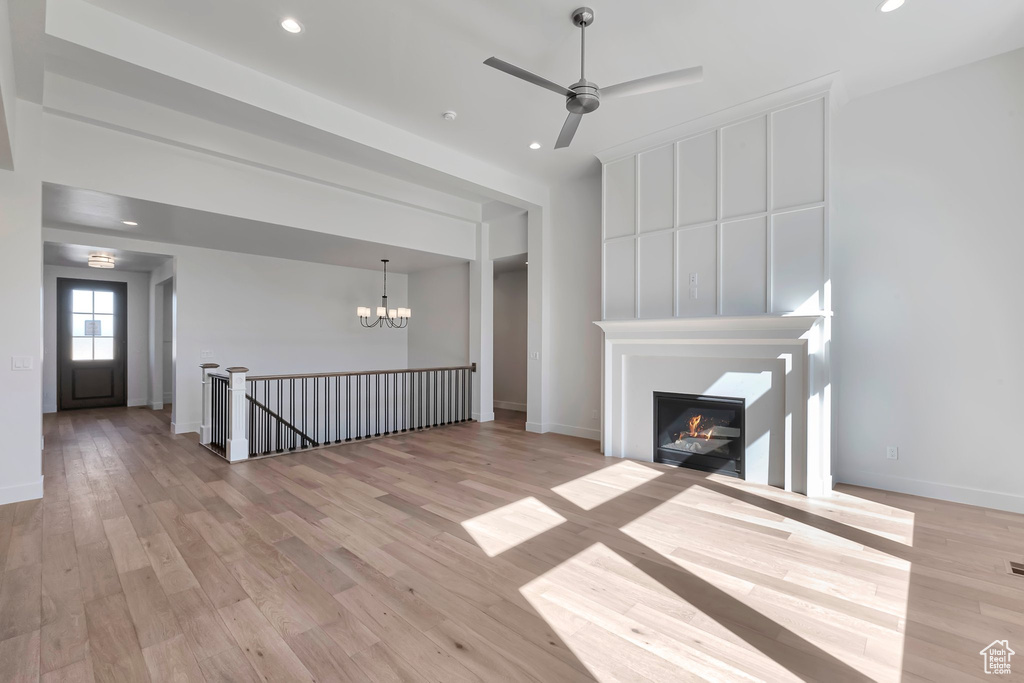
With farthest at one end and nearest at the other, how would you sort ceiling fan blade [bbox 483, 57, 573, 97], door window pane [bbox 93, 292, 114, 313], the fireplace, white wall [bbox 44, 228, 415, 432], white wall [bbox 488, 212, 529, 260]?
1. door window pane [bbox 93, 292, 114, 313]
2. white wall [bbox 488, 212, 529, 260]
3. white wall [bbox 44, 228, 415, 432]
4. the fireplace
5. ceiling fan blade [bbox 483, 57, 573, 97]

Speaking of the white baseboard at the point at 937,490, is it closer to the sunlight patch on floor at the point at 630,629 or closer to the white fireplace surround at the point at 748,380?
the white fireplace surround at the point at 748,380

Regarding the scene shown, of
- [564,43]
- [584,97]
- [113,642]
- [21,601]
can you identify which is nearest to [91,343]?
[21,601]

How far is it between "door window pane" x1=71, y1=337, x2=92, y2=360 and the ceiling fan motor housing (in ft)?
33.4

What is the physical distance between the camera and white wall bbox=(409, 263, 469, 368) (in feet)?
26.7

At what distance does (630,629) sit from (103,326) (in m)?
10.9

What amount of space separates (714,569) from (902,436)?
2614mm

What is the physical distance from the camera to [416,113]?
430 centimetres

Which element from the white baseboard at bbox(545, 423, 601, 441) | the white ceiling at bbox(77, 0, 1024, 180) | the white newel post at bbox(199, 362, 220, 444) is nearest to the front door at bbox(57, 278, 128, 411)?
the white newel post at bbox(199, 362, 220, 444)

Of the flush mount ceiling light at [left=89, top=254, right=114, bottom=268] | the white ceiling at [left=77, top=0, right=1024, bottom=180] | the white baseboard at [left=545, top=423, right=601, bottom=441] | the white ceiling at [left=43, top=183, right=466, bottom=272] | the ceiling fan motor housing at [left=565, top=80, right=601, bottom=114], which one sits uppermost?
the white ceiling at [left=77, top=0, right=1024, bottom=180]

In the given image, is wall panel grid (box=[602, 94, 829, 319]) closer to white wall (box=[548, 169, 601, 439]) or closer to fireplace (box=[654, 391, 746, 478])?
white wall (box=[548, 169, 601, 439])

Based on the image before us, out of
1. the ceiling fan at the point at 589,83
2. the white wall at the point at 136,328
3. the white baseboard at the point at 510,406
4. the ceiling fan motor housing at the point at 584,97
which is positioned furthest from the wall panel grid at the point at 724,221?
the white wall at the point at 136,328

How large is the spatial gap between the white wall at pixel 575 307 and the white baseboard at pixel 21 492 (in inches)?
203

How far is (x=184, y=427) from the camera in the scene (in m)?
6.50

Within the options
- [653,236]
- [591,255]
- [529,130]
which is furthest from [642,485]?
[529,130]
